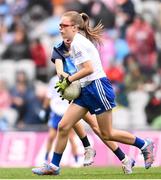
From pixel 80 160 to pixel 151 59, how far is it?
3.72m

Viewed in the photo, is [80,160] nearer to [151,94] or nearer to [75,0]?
[151,94]

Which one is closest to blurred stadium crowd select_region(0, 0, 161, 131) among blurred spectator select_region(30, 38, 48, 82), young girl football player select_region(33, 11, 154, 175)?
blurred spectator select_region(30, 38, 48, 82)

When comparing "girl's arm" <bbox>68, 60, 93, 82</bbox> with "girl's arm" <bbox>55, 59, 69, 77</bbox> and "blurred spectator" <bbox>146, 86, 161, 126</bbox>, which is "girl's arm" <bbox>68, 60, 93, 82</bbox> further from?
"blurred spectator" <bbox>146, 86, 161, 126</bbox>

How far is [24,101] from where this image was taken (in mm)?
17703

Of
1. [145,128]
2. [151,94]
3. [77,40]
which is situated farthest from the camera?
[151,94]

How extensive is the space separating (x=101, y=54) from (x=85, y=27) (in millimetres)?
8184

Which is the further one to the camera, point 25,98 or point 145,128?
point 25,98

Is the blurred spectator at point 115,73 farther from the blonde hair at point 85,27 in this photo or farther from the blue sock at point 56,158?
the blue sock at point 56,158

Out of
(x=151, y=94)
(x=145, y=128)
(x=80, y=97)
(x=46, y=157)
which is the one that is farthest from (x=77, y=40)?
(x=151, y=94)

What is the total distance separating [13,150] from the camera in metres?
16.2

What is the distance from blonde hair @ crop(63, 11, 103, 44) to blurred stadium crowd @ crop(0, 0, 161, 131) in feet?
24.3

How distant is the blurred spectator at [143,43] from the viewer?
1753cm

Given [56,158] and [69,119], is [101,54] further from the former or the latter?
[69,119]

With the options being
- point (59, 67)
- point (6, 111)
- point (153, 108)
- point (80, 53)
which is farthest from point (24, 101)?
point (80, 53)
